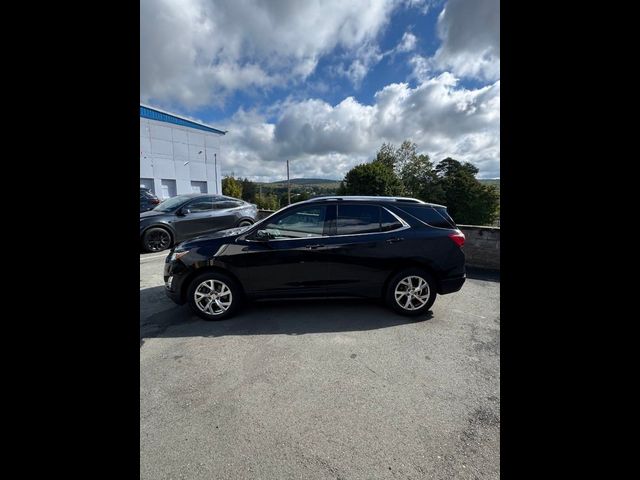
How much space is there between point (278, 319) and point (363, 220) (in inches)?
71.2

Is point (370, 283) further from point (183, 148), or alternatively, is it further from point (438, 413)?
point (183, 148)

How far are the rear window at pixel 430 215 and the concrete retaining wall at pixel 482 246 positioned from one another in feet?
8.97

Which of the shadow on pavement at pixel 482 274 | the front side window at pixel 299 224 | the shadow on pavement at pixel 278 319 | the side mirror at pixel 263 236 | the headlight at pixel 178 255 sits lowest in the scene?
the shadow on pavement at pixel 278 319

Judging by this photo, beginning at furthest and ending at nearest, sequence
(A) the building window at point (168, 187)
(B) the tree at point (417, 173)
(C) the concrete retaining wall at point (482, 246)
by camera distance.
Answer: (B) the tree at point (417, 173), (A) the building window at point (168, 187), (C) the concrete retaining wall at point (482, 246)

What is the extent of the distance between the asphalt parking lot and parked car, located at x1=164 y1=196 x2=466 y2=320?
1.17 feet

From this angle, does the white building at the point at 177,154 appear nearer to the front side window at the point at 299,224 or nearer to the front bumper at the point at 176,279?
the front bumper at the point at 176,279

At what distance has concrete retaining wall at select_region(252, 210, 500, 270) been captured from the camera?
20.0 feet

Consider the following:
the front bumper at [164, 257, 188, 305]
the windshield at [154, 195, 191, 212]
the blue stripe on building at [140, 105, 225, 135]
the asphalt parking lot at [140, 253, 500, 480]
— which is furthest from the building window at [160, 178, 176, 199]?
the asphalt parking lot at [140, 253, 500, 480]

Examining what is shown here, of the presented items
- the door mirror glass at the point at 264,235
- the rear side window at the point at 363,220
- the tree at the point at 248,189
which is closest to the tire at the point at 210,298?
the door mirror glass at the point at 264,235

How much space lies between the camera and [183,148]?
29.5m

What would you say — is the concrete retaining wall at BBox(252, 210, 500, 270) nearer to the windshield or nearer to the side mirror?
the side mirror

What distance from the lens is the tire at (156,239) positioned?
7.00m
